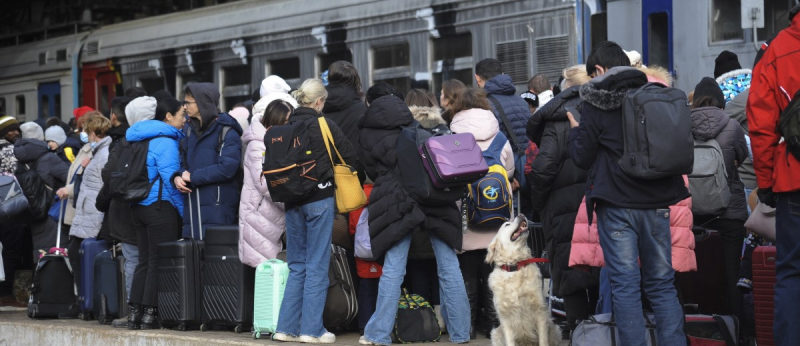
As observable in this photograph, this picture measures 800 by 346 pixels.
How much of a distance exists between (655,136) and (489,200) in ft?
6.63

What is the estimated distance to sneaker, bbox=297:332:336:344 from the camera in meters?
8.03

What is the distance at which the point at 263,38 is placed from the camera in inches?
612

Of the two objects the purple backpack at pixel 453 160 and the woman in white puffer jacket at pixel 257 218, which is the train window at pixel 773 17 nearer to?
the purple backpack at pixel 453 160

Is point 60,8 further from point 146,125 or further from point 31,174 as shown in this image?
point 146,125

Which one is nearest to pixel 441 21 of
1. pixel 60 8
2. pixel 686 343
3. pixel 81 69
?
pixel 686 343

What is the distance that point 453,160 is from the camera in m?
7.50

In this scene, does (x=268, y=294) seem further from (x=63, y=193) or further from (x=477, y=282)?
(x=63, y=193)

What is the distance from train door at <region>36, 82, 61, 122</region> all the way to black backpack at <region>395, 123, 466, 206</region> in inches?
523

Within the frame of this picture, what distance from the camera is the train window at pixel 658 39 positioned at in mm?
11102

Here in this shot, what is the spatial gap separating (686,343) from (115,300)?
525 cm

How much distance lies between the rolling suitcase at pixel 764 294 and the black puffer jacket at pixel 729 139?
886mm

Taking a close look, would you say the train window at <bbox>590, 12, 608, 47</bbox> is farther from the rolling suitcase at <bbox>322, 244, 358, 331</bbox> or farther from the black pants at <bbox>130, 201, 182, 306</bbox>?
the black pants at <bbox>130, 201, 182, 306</bbox>

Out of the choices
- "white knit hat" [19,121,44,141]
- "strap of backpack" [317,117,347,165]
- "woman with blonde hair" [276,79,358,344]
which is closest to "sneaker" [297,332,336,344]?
"woman with blonde hair" [276,79,358,344]

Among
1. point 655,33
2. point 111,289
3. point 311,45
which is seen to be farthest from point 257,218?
point 311,45
